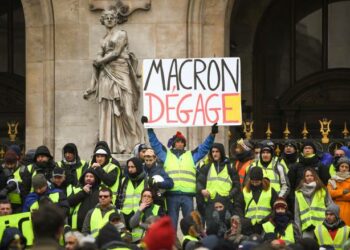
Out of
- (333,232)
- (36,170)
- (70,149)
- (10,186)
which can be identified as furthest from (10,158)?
(333,232)

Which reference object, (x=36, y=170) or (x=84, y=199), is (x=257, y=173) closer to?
(x=84, y=199)

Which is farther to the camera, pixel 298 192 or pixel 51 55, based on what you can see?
Answer: pixel 51 55

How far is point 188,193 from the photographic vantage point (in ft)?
73.4

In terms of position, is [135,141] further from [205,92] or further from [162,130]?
[205,92]

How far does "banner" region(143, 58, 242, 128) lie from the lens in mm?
22438

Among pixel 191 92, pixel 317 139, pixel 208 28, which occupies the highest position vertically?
pixel 208 28

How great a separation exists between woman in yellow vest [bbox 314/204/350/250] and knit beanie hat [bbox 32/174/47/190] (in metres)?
3.54

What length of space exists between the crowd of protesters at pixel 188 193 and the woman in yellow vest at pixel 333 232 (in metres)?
0.01

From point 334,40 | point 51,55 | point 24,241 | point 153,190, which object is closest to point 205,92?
point 153,190

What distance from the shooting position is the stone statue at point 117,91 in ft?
85.7

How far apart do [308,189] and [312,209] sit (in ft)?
0.89

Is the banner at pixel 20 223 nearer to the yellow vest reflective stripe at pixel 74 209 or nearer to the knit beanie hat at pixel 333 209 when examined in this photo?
the yellow vest reflective stripe at pixel 74 209

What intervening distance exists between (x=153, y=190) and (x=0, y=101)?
8965mm

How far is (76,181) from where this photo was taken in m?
22.5
